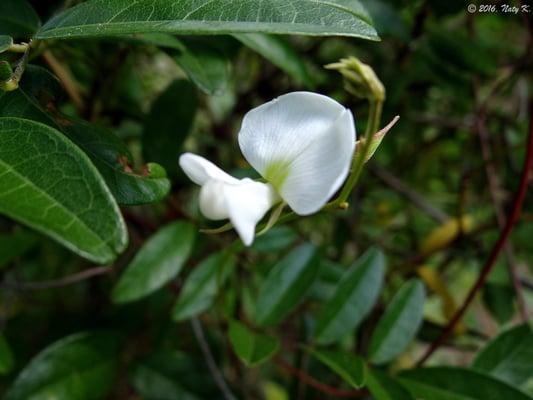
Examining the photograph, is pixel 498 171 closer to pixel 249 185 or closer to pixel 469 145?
pixel 469 145

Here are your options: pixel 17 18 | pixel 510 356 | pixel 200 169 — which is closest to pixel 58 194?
pixel 200 169

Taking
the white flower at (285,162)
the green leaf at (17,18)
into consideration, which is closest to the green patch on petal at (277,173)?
the white flower at (285,162)

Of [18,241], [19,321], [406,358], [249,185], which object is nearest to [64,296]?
[19,321]

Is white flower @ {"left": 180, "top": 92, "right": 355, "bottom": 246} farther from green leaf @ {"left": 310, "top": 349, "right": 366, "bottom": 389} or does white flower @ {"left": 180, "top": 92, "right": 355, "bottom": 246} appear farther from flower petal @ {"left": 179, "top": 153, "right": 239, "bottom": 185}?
green leaf @ {"left": 310, "top": 349, "right": 366, "bottom": 389}

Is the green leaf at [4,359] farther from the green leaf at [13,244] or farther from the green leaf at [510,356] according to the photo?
the green leaf at [510,356]

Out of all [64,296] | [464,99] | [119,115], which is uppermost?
[464,99]

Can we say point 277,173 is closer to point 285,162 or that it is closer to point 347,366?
point 285,162
